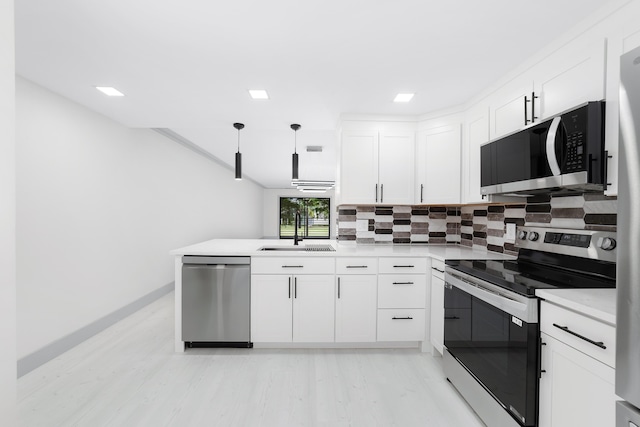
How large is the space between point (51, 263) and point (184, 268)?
114cm

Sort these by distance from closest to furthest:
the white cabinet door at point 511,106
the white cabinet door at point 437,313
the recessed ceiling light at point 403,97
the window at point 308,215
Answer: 1. the white cabinet door at point 511,106
2. the white cabinet door at point 437,313
3. the recessed ceiling light at point 403,97
4. the window at point 308,215

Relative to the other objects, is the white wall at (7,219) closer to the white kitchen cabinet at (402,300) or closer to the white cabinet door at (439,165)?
the white kitchen cabinet at (402,300)

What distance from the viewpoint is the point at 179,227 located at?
4.91 m

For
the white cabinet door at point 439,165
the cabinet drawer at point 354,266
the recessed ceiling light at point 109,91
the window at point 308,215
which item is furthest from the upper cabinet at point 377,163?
the window at point 308,215

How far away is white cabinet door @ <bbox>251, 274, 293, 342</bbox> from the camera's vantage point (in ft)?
9.02

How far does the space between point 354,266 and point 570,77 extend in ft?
6.57

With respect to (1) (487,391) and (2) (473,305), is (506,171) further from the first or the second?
(1) (487,391)

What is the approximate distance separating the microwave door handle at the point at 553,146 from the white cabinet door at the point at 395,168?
62.0 inches

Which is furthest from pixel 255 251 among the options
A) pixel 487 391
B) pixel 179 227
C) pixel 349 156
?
pixel 179 227

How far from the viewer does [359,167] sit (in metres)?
3.14

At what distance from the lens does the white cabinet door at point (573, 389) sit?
→ 3.68 feet

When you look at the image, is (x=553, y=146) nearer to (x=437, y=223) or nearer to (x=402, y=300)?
(x=402, y=300)

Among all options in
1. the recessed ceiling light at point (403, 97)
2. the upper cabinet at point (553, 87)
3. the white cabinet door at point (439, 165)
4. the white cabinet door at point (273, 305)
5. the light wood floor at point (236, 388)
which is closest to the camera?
the upper cabinet at point (553, 87)

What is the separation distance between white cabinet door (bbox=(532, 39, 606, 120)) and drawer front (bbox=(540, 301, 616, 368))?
3.61 ft
